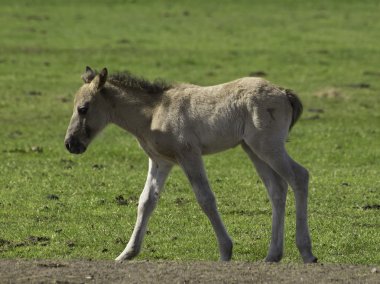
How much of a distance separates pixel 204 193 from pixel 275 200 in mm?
853

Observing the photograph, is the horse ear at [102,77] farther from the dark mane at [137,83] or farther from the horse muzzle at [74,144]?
the horse muzzle at [74,144]

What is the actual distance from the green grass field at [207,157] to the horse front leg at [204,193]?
89 cm

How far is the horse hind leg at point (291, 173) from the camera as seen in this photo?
11391 mm

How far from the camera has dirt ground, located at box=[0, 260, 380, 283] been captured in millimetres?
9758

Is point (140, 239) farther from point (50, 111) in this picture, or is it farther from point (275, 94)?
point (50, 111)

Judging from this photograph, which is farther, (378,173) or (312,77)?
(312,77)

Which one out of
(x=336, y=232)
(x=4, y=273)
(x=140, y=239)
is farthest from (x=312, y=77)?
(x=4, y=273)

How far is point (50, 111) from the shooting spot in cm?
2475

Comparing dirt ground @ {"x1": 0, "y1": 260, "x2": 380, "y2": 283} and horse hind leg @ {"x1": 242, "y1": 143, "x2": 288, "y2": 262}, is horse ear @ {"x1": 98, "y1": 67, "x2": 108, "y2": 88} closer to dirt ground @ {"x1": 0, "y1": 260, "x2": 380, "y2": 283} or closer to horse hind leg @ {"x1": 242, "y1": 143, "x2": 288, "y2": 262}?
horse hind leg @ {"x1": 242, "y1": 143, "x2": 288, "y2": 262}

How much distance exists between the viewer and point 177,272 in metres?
10.0

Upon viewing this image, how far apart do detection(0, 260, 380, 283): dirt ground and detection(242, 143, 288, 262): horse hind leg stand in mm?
1074

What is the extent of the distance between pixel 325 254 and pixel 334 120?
11.4 meters

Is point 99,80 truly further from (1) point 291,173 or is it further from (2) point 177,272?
(2) point 177,272

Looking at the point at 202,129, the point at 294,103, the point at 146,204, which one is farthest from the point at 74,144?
the point at 294,103
